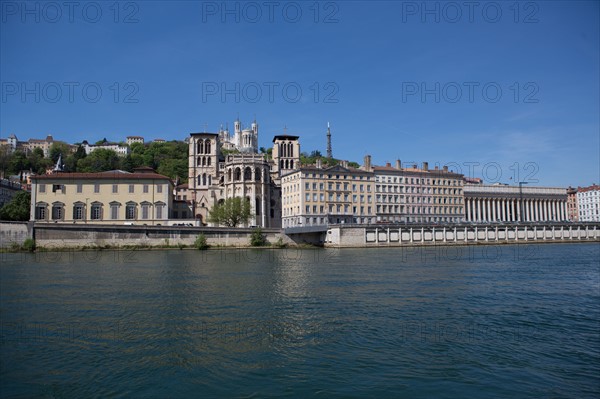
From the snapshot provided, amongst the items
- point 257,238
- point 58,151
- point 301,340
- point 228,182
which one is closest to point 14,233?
point 257,238

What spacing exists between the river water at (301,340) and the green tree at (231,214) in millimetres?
50957

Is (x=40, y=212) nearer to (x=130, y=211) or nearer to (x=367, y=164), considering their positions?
(x=130, y=211)

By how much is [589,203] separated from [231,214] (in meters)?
105

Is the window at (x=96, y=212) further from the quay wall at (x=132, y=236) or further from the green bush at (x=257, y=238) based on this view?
the green bush at (x=257, y=238)

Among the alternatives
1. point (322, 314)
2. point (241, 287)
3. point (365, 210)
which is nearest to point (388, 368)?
point (322, 314)

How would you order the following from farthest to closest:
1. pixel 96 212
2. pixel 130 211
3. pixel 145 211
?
1. pixel 145 211
2. pixel 130 211
3. pixel 96 212

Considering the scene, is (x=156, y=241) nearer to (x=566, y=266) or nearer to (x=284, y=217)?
(x=284, y=217)

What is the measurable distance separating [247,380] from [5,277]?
25.6 meters

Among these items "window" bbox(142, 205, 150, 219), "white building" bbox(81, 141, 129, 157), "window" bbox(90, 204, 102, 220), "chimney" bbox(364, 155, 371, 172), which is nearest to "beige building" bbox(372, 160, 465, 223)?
"chimney" bbox(364, 155, 371, 172)

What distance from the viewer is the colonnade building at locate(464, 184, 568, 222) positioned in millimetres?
106625

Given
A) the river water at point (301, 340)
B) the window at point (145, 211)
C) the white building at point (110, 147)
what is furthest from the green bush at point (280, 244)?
the white building at point (110, 147)

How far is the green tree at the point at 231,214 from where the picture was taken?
7719cm

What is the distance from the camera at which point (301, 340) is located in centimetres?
1415

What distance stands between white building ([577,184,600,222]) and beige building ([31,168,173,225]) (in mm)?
110504
